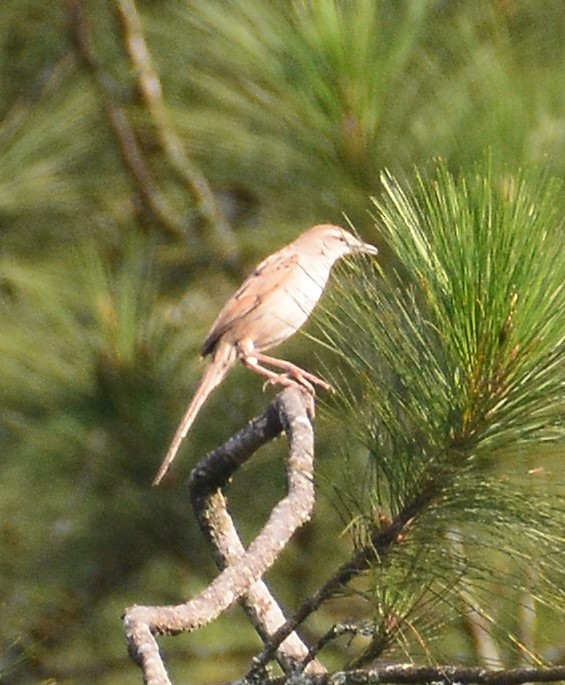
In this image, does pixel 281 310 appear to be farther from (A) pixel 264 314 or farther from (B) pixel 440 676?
(B) pixel 440 676

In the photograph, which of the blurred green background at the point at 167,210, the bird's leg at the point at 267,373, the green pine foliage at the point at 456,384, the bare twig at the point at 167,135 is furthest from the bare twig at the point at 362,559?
the bare twig at the point at 167,135

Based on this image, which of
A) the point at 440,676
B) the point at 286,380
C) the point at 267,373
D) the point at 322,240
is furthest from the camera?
the point at 322,240

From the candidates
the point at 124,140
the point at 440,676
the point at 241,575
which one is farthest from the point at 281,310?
the point at 440,676

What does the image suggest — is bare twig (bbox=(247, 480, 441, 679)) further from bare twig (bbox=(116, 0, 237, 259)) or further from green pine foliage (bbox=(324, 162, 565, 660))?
bare twig (bbox=(116, 0, 237, 259))

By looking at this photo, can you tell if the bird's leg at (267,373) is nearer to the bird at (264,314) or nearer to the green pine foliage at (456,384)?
the bird at (264,314)

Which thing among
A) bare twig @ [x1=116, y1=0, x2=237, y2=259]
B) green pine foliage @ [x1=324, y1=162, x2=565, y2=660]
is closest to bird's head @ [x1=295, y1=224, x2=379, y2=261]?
bare twig @ [x1=116, y1=0, x2=237, y2=259]

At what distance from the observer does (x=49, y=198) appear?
529 centimetres

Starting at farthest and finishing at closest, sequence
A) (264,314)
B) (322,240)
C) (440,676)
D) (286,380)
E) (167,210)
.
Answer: (167,210)
(264,314)
(322,240)
(286,380)
(440,676)

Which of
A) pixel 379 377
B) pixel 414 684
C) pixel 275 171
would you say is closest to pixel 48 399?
pixel 275 171

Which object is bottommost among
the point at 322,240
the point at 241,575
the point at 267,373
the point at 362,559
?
the point at 267,373

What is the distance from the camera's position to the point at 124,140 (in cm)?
533

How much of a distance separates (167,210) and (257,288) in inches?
34.0

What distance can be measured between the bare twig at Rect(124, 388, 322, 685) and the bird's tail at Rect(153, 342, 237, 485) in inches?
48.7

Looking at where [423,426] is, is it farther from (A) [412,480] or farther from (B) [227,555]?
(B) [227,555]
